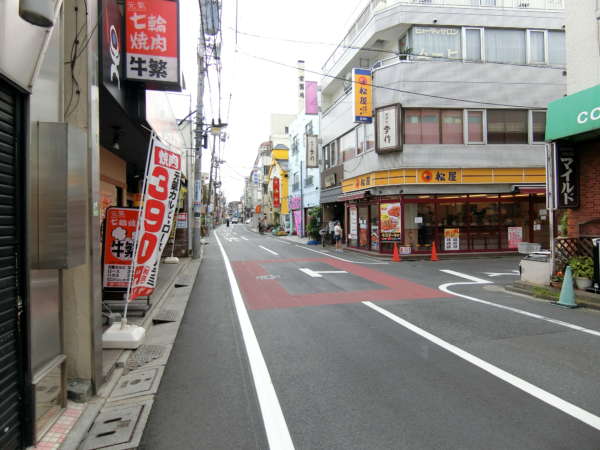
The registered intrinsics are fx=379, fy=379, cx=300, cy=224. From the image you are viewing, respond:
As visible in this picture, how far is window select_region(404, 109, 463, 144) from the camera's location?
1889cm

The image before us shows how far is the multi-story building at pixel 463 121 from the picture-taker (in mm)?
18812

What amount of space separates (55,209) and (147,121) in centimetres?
444

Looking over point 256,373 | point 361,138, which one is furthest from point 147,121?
point 361,138

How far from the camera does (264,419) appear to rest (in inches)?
143

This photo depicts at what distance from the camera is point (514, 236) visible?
19438mm

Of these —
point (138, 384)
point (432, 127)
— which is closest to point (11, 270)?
point (138, 384)

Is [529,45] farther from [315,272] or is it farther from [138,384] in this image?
[138,384]

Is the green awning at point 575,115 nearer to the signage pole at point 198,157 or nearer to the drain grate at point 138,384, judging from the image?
the drain grate at point 138,384

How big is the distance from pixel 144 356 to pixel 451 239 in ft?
55.1

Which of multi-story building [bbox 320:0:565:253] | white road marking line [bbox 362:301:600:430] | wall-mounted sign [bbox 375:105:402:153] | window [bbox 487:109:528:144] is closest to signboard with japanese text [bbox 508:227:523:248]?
multi-story building [bbox 320:0:565:253]

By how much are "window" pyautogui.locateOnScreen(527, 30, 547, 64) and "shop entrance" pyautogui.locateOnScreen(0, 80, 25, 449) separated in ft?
77.1

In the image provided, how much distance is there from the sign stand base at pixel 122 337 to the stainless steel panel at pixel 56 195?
8.24 feet

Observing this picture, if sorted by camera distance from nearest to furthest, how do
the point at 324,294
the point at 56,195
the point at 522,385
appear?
1. the point at 56,195
2. the point at 522,385
3. the point at 324,294

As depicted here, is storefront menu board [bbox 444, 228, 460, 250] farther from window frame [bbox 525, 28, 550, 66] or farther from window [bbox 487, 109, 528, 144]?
window frame [bbox 525, 28, 550, 66]
